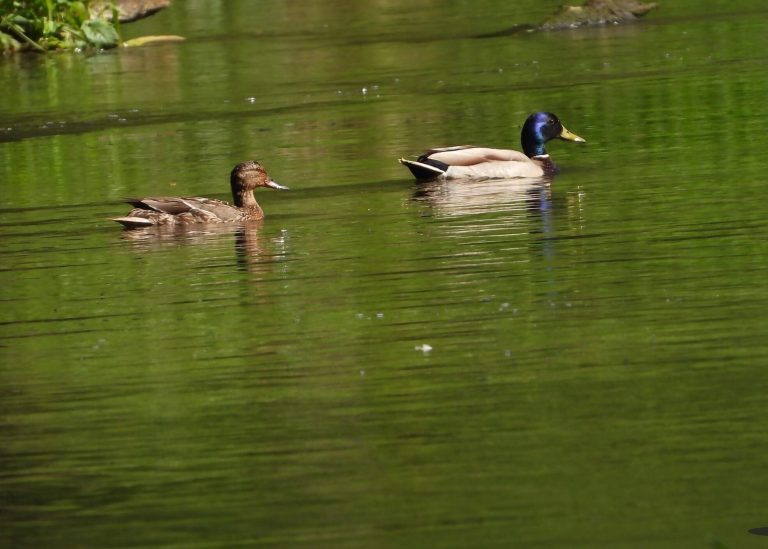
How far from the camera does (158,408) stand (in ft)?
28.5

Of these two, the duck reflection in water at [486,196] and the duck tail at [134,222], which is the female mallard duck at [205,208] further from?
the duck reflection in water at [486,196]

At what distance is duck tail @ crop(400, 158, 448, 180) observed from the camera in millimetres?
16578

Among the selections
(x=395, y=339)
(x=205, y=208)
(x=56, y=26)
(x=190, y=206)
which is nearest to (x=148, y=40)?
(x=56, y=26)

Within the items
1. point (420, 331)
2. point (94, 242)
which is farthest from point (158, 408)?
point (94, 242)

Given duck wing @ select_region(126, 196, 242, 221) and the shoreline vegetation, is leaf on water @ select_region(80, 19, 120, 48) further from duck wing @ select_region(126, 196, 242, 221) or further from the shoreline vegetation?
duck wing @ select_region(126, 196, 242, 221)

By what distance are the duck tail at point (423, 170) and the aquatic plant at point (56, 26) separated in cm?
1737

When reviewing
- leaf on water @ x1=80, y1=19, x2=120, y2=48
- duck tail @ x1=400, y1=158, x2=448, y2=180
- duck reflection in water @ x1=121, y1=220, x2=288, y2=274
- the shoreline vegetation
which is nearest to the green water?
duck reflection in water @ x1=121, y1=220, x2=288, y2=274

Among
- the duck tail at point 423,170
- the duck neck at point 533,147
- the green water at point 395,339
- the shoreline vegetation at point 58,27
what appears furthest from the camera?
the shoreline vegetation at point 58,27

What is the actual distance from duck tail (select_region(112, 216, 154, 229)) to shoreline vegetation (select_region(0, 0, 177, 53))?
18344 millimetres

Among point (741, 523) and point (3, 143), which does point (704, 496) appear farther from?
point (3, 143)

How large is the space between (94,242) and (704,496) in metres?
8.10

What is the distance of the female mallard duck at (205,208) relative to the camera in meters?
14.8

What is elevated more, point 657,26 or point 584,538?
point 657,26

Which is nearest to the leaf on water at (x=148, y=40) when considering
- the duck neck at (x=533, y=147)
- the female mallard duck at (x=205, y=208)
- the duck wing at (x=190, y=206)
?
the duck neck at (x=533, y=147)
